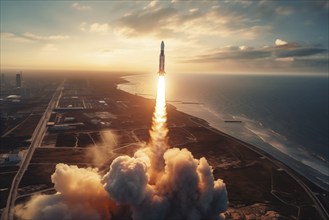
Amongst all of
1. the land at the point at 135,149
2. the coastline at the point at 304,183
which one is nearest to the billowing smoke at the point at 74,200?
the land at the point at 135,149

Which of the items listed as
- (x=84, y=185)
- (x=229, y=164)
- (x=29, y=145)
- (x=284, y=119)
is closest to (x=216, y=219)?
(x=84, y=185)

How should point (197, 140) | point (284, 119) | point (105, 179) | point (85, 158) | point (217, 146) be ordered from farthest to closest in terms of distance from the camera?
1. point (284, 119)
2. point (197, 140)
3. point (217, 146)
4. point (85, 158)
5. point (105, 179)

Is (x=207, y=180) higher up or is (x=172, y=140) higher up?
(x=207, y=180)

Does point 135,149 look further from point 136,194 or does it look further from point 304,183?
point 136,194

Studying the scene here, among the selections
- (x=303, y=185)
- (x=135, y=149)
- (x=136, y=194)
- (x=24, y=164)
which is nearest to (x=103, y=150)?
(x=135, y=149)

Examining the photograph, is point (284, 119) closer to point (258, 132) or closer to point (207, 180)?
point (258, 132)
